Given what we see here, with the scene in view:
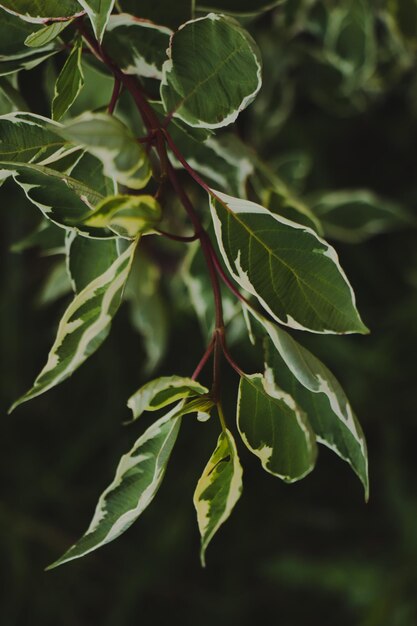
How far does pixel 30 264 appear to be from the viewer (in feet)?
4.80

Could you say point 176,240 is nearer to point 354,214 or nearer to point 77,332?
point 77,332

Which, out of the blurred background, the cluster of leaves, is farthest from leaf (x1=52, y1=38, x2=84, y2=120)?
the blurred background

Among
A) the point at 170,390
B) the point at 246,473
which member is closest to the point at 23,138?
the point at 170,390

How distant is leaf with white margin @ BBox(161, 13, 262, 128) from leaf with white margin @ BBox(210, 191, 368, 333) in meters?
0.05

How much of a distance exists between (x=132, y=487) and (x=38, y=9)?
26 centimetres

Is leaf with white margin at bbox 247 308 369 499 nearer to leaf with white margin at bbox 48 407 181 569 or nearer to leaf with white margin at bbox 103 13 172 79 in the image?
leaf with white margin at bbox 48 407 181 569

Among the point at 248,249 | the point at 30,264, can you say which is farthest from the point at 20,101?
the point at 30,264

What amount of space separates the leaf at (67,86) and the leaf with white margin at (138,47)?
0.07m

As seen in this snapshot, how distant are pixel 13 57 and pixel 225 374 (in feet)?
3.24

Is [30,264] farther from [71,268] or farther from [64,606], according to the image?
[71,268]

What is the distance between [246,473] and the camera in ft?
4.83

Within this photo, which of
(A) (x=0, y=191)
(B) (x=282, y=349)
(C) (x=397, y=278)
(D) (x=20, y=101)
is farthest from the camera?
(C) (x=397, y=278)

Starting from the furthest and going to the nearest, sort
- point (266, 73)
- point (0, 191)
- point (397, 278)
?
1. point (397, 278)
2. point (0, 191)
3. point (266, 73)

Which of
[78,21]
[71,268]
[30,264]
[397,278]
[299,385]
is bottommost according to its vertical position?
[397,278]
